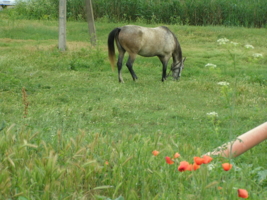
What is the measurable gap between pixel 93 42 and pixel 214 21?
10.2 meters

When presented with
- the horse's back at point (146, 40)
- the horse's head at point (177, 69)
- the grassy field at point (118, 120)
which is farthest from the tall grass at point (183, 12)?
the horse's back at point (146, 40)

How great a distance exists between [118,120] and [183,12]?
1831cm

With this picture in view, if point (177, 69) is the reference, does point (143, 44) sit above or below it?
above

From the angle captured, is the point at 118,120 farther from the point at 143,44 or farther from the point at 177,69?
the point at 177,69

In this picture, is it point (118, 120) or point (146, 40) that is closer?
point (118, 120)

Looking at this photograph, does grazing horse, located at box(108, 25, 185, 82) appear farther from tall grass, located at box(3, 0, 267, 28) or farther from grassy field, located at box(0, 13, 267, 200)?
tall grass, located at box(3, 0, 267, 28)

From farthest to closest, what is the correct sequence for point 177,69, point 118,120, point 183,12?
point 183,12 < point 177,69 < point 118,120

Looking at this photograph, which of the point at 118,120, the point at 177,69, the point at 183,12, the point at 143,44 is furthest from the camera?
the point at 183,12

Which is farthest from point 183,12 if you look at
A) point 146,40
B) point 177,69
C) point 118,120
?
point 118,120

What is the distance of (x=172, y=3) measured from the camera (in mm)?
24688

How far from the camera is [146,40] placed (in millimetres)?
12078

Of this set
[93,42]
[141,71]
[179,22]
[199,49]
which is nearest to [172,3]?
[179,22]

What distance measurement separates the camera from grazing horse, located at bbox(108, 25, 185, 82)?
11.6m

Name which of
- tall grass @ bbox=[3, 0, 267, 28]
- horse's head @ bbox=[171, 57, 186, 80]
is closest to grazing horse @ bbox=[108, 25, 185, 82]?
horse's head @ bbox=[171, 57, 186, 80]
